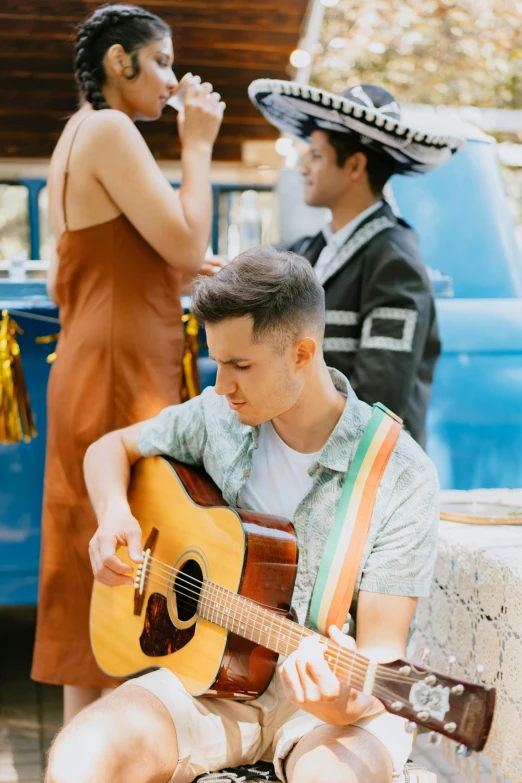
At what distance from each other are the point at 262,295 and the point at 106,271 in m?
0.91

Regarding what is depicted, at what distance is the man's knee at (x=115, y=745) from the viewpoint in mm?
1607

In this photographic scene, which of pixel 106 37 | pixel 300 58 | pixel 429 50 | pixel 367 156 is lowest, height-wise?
pixel 367 156

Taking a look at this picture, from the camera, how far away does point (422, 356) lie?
2.86 m

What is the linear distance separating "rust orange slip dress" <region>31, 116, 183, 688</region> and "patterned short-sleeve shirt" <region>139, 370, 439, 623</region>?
0.57 metres

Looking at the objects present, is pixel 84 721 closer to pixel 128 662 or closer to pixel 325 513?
pixel 128 662

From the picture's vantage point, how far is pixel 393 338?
103 inches

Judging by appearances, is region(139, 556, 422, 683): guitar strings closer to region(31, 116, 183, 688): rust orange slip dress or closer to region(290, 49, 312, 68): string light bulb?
region(31, 116, 183, 688): rust orange slip dress

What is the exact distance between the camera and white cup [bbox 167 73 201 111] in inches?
104

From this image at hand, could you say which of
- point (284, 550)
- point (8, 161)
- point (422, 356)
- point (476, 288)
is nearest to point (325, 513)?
point (284, 550)

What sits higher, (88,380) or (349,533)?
(88,380)

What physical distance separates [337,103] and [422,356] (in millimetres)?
787

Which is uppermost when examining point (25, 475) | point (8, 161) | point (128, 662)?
point (8, 161)

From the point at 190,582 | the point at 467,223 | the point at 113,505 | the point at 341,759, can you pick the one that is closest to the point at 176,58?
the point at 467,223

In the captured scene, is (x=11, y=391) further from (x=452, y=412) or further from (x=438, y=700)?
(x=438, y=700)
